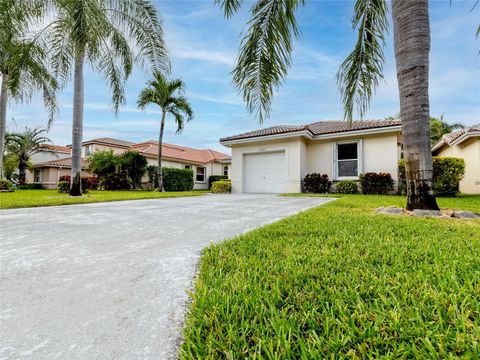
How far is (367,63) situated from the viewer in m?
6.38

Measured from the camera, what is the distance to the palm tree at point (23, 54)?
363 inches

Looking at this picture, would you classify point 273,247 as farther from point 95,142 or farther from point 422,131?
point 95,142

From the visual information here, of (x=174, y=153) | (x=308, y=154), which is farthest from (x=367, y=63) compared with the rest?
(x=174, y=153)

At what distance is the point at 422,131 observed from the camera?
4.55m

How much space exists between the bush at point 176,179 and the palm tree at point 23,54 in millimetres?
9716

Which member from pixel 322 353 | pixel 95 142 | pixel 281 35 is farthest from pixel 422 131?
pixel 95 142

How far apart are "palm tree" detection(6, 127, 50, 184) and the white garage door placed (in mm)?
27185

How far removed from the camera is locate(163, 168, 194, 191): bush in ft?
68.9

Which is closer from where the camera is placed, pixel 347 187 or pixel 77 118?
pixel 77 118

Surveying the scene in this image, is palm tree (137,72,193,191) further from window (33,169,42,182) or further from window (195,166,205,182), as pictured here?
window (33,169,42,182)

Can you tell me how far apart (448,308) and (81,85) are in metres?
12.1

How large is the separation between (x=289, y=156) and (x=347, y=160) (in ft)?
10.1

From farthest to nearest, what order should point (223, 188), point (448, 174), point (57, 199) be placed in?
point (223, 188) → point (448, 174) → point (57, 199)

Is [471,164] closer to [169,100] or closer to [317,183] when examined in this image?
[317,183]
